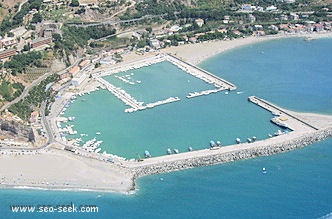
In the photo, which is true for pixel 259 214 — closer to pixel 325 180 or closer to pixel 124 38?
pixel 325 180

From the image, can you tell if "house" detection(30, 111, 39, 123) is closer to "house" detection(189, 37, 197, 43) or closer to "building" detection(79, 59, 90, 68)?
"building" detection(79, 59, 90, 68)

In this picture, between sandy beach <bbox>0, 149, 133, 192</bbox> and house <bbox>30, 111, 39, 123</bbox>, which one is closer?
sandy beach <bbox>0, 149, 133, 192</bbox>

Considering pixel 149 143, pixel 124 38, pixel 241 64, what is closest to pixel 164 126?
pixel 149 143

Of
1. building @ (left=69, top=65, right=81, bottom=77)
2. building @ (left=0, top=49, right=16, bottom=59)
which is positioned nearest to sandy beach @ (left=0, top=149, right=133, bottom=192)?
building @ (left=69, top=65, right=81, bottom=77)

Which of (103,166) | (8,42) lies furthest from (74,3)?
(103,166)

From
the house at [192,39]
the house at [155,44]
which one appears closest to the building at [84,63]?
the house at [155,44]

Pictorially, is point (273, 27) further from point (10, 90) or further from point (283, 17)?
point (10, 90)
